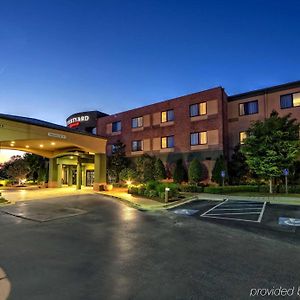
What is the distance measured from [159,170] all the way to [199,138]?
6.18 metres

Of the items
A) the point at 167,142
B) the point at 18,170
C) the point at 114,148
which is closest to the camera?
the point at 167,142

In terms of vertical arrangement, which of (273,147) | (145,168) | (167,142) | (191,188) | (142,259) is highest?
(167,142)

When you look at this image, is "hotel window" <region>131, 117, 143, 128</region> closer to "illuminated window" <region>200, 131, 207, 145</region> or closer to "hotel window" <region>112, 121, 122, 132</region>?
"hotel window" <region>112, 121, 122, 132</region>

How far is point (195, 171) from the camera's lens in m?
26.9

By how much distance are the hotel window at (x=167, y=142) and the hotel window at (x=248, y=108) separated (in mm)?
8977

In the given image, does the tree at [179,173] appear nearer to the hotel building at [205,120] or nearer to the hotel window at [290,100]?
the hotel building at [205,120]

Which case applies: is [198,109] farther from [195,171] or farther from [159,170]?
[159,170]

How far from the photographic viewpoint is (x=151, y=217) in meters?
13.5

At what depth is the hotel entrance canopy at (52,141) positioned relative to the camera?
20219 millimetres

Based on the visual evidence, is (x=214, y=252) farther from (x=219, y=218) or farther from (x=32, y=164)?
(x=32, y=164)

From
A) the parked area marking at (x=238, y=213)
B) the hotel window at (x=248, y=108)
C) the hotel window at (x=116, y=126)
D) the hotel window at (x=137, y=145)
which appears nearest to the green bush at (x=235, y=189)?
Answer: the parked area marking at (x=238, y=213)

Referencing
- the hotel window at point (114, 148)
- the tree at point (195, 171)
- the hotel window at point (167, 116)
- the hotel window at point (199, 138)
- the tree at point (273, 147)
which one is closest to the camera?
the tree at point (273, 147)

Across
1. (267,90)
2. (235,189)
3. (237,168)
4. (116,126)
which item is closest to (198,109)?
(267,90)

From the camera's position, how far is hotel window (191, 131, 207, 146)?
28594mm
